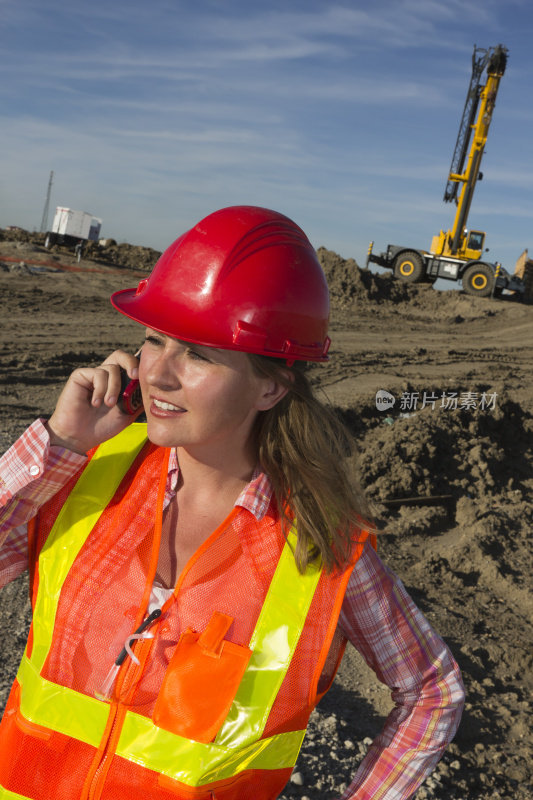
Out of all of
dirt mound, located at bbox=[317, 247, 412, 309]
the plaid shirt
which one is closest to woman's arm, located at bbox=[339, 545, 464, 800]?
the plaid shirt

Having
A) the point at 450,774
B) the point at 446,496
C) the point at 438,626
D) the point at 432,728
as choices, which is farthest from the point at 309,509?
the point at 446,496

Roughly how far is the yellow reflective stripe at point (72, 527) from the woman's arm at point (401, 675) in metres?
0.64

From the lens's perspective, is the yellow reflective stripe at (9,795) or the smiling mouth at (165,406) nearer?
the yellow reflective stripe at (9,795)

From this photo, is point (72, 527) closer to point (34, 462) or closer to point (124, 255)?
point (34, 462)

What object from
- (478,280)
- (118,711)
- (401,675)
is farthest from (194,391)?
(478,280)

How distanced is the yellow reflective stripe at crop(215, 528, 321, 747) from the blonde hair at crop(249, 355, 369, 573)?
0.05 meters

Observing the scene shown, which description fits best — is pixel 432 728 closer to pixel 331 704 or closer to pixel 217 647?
pixel 217 647

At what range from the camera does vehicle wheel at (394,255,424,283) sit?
23587 millimetres

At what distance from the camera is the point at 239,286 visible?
1.79 meters

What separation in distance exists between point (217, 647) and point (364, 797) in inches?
21.9

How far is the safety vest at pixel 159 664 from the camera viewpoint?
60.7 inches

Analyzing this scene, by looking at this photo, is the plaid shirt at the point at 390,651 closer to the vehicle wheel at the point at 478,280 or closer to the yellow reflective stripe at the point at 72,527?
the yellow reflective stripe at the point at 72,527

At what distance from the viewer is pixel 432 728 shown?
5.70 ft

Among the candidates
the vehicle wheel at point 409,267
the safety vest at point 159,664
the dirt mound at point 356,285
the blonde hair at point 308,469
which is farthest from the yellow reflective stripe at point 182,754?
the vehicle wheel at point 409,267
